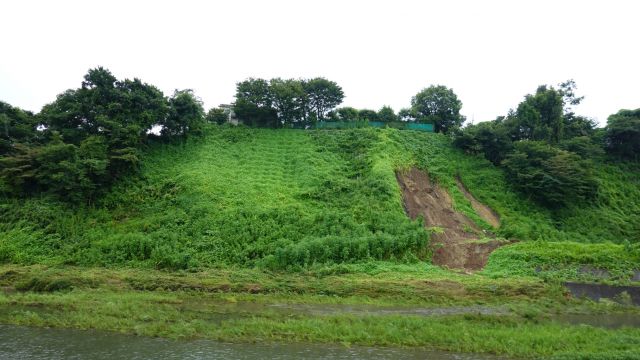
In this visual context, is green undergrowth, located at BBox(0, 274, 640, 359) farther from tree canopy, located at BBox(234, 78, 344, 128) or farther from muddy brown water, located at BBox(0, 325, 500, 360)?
tree canopy, located at BBox(234, 78, 344, 128)

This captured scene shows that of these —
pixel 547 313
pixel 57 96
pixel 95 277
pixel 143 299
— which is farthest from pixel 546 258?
pixel 57 96

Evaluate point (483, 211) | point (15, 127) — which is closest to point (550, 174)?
point (483, 211)

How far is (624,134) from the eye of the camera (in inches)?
1764

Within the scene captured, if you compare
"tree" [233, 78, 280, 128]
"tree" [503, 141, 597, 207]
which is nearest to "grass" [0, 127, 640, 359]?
"tree" [503, 141, 597, 207]

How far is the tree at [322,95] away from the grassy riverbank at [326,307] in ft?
85.6

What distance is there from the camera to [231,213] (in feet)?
102

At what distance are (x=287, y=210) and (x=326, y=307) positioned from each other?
39.2ft

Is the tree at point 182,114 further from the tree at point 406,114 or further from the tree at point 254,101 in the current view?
the tree at point 406,114

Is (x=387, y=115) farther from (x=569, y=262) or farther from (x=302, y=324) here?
(x=302, y=324)

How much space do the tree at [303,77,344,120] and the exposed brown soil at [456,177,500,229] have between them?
16648 mm

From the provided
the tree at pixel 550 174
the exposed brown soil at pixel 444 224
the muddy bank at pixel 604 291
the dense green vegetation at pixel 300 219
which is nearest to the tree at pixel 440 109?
the dense green vegetation at pixel 300 219

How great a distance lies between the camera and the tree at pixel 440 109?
50.3m

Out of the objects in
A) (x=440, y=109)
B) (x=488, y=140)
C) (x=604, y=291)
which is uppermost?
(x=440, y=109)

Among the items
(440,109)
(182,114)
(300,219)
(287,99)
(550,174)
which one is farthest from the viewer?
(440,109)
